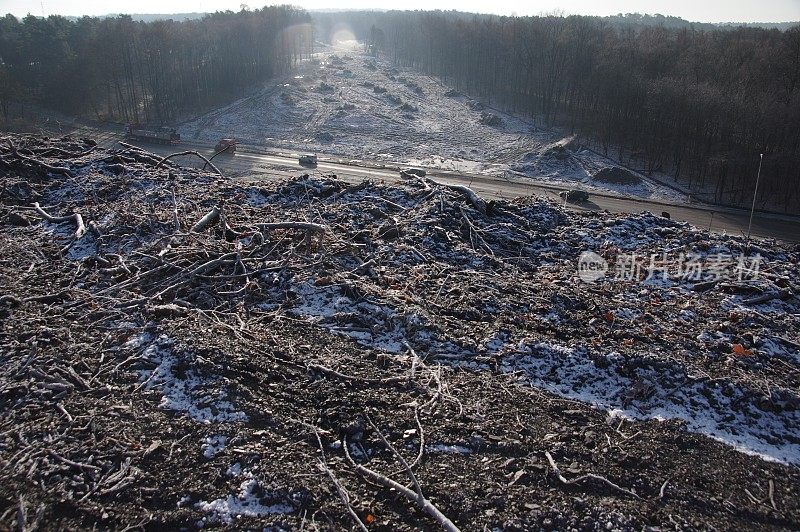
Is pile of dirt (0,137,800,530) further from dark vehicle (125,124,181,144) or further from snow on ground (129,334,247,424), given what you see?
dark vehicle (125,124,181,144)

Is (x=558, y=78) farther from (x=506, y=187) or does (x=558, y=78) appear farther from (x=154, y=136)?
(x=154, y=136)

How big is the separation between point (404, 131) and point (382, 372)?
32587mm

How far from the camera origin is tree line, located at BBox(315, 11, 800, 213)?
2598 cm

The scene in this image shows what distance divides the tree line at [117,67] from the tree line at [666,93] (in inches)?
946

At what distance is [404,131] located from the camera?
121ft

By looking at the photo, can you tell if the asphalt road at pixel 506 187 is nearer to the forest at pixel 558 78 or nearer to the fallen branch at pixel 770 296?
the forest at pixel 558 78

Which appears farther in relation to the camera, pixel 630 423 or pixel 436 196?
pixel 436 196

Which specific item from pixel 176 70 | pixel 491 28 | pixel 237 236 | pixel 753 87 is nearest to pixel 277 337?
pixel 237 236

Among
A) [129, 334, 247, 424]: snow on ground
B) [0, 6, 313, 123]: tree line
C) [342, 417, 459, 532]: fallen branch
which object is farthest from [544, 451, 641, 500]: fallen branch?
[0, 6, 313, 123]: tree line

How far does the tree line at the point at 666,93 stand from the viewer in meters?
26.0

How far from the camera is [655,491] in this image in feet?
15.0

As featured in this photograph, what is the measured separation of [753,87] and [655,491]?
32.0 m

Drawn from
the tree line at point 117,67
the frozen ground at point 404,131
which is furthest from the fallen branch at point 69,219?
the tree line at point 117,67

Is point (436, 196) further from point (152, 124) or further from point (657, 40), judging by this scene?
point (657, 40)
